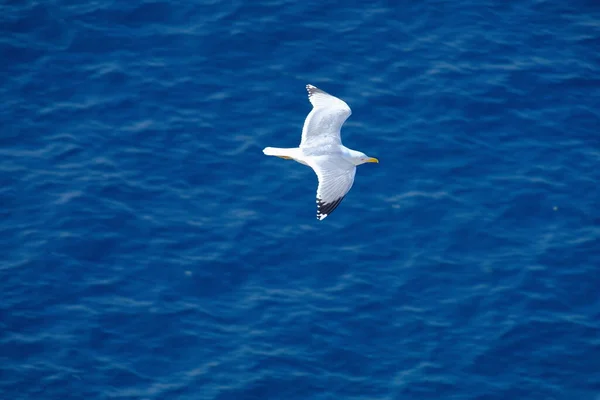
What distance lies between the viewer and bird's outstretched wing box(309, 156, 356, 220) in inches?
784

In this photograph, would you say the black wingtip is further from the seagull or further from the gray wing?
the gray wing

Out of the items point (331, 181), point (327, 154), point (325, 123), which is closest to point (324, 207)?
point (331, 181)

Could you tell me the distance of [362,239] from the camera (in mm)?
24859

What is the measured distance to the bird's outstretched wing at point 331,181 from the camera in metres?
19.9

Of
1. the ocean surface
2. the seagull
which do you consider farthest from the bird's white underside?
the ocean surface

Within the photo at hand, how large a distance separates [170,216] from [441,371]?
700cm

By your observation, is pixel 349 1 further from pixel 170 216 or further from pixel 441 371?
pixel 441 371

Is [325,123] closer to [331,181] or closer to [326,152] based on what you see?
[326,152]

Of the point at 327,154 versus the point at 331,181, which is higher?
the point at 327,154

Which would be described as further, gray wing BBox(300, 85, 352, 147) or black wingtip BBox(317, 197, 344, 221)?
gray wing BBox(300, 85, 352, 147)

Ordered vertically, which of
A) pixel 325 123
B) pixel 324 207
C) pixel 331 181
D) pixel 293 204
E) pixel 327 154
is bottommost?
pixel 324 207

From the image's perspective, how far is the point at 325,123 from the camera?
71.3 ft

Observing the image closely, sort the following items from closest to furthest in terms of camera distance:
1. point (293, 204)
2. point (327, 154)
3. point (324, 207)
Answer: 1. point (324, 207)
2. point (327, 154)
3. point (293, 204)

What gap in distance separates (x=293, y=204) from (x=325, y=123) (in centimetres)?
400
